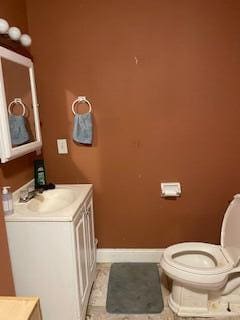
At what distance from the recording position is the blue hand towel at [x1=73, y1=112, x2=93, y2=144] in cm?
211

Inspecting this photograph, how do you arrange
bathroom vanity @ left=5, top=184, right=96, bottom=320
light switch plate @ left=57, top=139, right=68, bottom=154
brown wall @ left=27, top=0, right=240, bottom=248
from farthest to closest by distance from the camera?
1. light switch plate @ left=57, top=139, right=68, bottom=154
2. brown wall @ left=27, top=0, right=240, bottom=248
3. bathroom vanity @ left=5, top=184, right=96, bottom=320

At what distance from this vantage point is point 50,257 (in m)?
1.54

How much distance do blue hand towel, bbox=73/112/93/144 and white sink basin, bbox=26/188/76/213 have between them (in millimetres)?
427

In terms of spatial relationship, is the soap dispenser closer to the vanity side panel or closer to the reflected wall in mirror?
the vanity side panel

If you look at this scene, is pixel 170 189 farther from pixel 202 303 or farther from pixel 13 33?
pixel 13 33

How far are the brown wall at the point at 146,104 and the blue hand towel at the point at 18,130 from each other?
0.35 metres

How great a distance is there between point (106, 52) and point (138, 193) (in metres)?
1.17

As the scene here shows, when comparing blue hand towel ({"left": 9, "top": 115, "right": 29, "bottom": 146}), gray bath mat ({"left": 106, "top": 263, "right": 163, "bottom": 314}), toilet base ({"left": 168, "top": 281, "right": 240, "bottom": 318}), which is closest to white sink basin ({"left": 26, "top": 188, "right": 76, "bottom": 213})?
blue hand towel ({"left": 9, "top": 115, "right": 29, "bottom": 146})

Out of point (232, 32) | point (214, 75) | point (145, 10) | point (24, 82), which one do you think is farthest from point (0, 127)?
point (232, 32)

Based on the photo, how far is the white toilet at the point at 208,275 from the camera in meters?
1.65

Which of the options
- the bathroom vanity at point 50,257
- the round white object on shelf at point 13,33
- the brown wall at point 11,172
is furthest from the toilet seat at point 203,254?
the round white object on shelf at point 13,33

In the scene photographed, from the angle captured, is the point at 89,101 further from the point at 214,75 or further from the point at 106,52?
the point at 214,75

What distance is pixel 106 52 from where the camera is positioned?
2070 mm

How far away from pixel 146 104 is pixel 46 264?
1.36 meters
